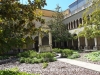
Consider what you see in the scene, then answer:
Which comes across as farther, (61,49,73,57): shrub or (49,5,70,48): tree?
(49,5,70,48): tree

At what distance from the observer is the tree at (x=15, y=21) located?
5164mm

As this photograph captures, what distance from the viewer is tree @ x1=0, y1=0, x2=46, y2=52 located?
516 centimetres

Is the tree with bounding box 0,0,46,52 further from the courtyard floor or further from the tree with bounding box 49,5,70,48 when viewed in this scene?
the tree with bounding box 49,5,70,48

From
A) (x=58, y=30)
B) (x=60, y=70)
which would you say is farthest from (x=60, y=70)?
(x=58, y=30)

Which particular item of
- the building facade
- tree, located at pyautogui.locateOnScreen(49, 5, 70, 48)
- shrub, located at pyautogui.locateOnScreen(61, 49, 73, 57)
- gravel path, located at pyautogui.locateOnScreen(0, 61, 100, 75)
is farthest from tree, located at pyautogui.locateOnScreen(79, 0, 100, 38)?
tree, located at pyautogui.locateOnScreen(49, 5, 70, 48)

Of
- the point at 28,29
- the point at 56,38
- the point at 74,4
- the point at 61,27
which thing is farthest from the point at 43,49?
the point at 74,4

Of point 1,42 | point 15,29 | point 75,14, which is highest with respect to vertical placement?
point 75,14

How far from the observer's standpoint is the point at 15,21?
5812 mm

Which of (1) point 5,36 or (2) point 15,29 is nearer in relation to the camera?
(1) point 5,36

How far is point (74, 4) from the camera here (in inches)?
1612

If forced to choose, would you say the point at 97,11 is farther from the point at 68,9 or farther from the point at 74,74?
the point at 68,9

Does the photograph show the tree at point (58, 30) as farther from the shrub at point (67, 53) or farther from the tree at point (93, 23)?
the tree at point (93, 23)

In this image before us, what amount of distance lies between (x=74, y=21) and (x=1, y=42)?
31160mm

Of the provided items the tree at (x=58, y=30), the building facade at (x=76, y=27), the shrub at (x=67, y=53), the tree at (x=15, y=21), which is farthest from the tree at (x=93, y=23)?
the tree at (x=58, y=30)
